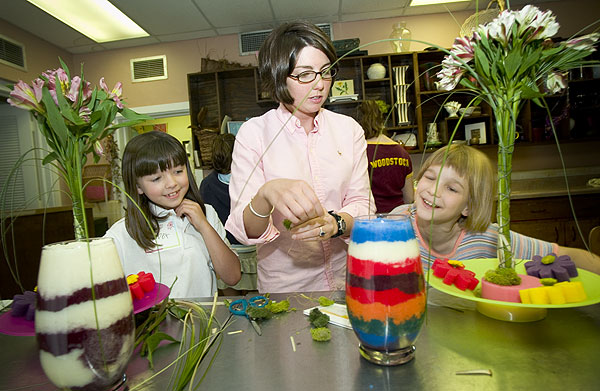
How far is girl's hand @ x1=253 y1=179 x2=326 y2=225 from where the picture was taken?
768 millimetres

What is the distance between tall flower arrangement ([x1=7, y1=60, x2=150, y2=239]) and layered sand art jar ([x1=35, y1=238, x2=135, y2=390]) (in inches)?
2.1

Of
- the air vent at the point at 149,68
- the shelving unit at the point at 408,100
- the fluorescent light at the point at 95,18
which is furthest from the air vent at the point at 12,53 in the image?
the shelving unit at the point at 408,100

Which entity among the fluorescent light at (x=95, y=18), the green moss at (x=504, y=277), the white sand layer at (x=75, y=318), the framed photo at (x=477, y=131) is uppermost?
the fluorescent light at (x=95, y=18)

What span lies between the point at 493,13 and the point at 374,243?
392 cm

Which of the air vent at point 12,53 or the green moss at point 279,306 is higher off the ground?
the air vent at point 12,53

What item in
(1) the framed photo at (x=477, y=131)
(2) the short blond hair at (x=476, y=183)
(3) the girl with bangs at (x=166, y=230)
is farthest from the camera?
(1) the framed photo at (x=477, y=131)

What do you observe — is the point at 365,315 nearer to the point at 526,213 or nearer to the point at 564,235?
the point at 526,213

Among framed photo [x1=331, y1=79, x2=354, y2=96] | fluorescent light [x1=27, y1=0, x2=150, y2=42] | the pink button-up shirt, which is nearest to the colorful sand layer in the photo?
the pink button-up shirt

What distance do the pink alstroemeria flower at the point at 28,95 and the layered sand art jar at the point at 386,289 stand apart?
21.1 inches

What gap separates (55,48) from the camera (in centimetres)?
504

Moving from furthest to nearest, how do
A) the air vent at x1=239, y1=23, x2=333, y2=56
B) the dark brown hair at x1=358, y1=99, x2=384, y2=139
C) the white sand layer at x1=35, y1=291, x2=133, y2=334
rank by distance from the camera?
the air vent at x1=239, y1=23, x2=333, y2=56 → the dark brown hair at x1=358, y1=99, x2=384, y2=139 → the white sand layer at x1=35, y1=291, x2=133, y2=334

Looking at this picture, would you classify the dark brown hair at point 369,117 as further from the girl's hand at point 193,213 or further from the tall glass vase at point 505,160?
the tall glass vase at point 505,160

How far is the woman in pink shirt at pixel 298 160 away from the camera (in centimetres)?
113

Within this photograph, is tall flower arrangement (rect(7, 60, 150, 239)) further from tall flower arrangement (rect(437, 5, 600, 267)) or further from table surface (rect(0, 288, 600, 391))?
tall flower arrangement (rect(437, 5, 600, 267))
